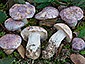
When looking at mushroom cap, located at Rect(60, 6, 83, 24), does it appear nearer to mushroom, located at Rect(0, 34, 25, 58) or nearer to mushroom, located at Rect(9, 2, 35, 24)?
mushroom, located at Rect(9, 2, 35, 24)

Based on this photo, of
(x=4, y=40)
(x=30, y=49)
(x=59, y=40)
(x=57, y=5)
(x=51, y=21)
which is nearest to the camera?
(x=4, y=40)

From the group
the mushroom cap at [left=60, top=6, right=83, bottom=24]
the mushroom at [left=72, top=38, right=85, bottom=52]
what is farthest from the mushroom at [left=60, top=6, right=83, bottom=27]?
the mushroom at [left=72, top=38, right=85, bottom=52]

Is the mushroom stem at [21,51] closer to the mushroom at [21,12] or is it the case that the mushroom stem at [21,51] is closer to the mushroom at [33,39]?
the mushroom at [33,39]

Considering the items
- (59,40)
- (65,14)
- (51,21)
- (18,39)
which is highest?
(65,14)

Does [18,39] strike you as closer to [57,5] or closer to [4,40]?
[4,40]

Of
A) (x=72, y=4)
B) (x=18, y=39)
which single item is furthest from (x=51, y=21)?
(x=18, y=39)

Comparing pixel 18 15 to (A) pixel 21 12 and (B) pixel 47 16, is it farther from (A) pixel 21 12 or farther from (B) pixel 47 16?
(B) pixel 47 16
